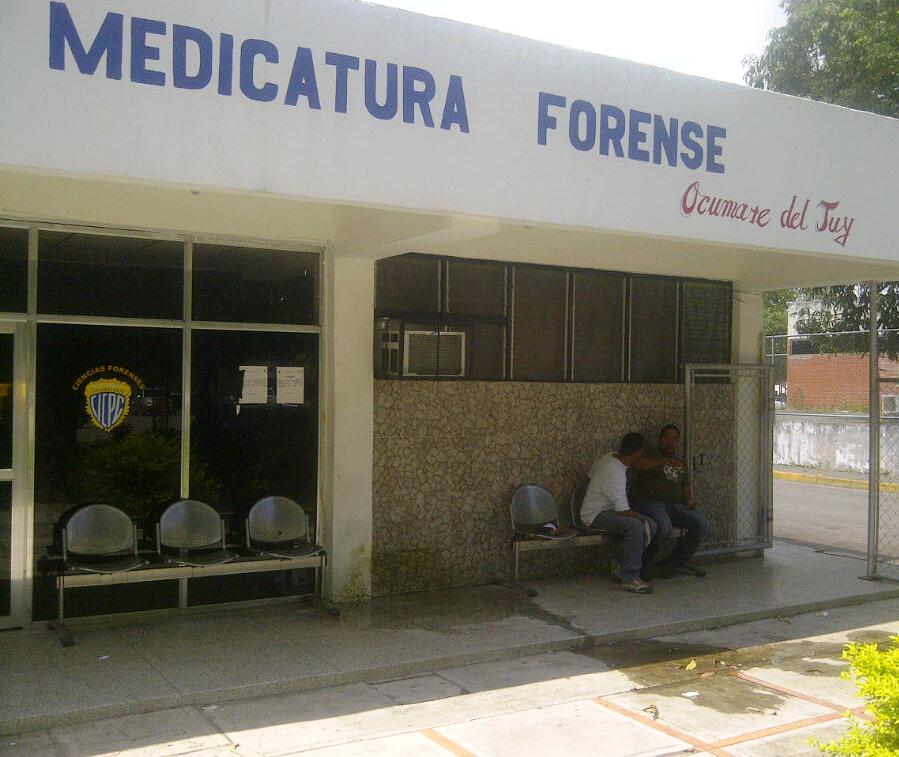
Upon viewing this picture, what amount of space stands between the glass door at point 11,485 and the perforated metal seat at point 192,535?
0.97 m

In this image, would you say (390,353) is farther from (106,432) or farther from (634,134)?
(634,134)

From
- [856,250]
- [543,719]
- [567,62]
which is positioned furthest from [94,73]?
[856,250]

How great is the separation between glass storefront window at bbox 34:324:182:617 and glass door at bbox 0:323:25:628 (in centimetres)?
13

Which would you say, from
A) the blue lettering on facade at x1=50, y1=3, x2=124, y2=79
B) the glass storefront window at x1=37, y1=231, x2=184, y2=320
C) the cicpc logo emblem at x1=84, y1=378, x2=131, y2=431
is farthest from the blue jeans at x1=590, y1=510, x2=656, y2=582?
the blue lettering on facade at x1=50, y1=3, x2=124, y2=79

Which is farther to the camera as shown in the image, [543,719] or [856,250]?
[856,250]

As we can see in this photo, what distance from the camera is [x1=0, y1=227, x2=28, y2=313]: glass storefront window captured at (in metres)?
6.87

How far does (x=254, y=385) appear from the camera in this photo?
25.8 feet

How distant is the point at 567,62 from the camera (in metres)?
6.91

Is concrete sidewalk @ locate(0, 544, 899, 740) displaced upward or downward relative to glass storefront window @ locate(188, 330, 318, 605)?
downward

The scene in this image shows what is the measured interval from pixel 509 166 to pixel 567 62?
3.11 ft

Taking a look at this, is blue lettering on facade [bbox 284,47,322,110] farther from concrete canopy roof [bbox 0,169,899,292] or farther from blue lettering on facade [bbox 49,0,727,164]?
concrete canopy roof [bbox 0,169,899,292]

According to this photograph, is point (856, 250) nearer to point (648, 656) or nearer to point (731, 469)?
point (731, 469)

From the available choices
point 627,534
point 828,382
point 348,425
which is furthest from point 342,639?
point 828,382

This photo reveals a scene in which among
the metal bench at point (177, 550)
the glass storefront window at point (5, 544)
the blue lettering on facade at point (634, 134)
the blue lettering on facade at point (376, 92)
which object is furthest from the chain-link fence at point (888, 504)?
the glass storefront window at point (5, 544)
